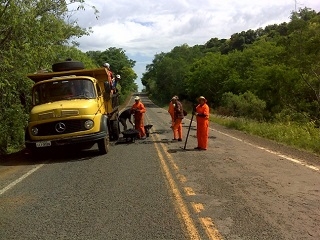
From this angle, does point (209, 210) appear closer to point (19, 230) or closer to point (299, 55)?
point (19, 230)

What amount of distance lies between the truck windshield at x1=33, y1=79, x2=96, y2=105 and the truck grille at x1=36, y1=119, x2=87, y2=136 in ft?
3.85

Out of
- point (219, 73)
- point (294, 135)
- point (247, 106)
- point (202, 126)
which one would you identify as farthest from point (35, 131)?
point (219, 73)

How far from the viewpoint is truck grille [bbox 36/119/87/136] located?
11.1 meters

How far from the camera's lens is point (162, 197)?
657 cm

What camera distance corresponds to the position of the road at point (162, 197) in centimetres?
499

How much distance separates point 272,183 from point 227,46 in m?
103

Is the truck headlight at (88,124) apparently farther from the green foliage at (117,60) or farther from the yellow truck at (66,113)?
the green foliage at (117,60)

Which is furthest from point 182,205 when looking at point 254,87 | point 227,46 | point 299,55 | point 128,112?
point 227,46

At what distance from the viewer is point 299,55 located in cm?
3219

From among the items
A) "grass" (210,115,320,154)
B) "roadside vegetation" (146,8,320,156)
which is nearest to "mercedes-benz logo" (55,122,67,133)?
"grass" (210,115,320,154)

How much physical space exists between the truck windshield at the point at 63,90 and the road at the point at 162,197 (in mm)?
1936

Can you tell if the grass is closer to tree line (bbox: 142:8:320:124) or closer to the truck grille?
tree line (bbox: 142:8:320:124)

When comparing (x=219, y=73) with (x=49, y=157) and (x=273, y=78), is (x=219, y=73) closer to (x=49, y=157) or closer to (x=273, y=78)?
(x=273, y=78)

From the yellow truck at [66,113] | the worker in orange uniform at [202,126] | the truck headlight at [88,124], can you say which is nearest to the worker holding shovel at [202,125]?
the worker in orange uniform at [202,126]
